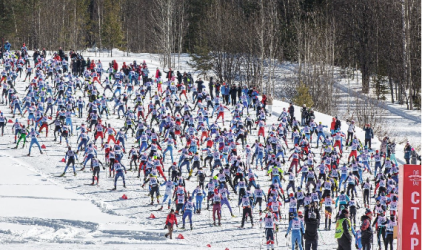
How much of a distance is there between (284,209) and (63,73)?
23735mm

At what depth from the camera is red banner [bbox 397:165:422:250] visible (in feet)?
25.8

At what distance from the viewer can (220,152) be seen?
86.6 ft

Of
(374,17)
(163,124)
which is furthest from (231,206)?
(374,17)

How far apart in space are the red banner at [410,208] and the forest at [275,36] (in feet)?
126

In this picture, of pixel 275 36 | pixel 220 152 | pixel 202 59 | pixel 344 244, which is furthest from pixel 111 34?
pixel 344 244

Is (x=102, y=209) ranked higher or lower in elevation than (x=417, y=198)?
lower

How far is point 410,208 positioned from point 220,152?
1858cm

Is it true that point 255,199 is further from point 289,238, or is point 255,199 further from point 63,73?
point 63,73

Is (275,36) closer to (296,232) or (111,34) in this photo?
(111,34)

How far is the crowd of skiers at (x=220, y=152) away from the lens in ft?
66.1

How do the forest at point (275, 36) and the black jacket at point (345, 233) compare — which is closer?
the black jacket at point (345, 233)

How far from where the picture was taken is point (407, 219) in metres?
7.98

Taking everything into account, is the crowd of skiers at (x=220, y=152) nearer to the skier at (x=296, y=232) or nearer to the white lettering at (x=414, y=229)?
the skier at (x=296, y=232)

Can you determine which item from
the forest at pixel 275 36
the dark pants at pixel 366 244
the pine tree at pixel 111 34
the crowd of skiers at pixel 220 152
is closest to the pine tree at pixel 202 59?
the forest at pixel 275 36
